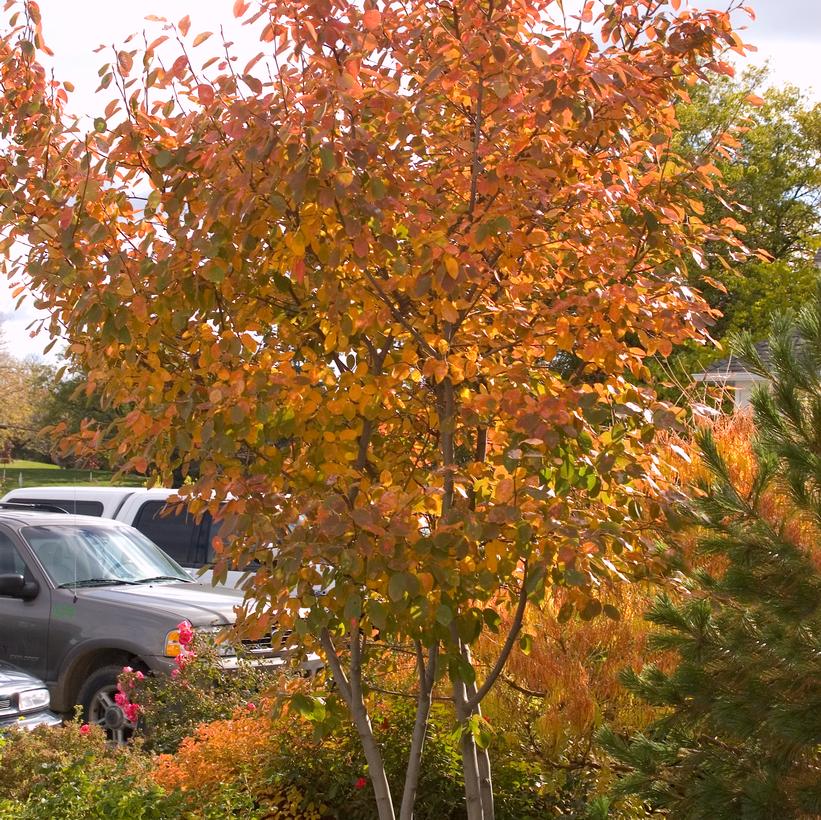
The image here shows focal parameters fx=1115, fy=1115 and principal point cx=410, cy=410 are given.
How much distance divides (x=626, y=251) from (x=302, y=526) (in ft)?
4.50

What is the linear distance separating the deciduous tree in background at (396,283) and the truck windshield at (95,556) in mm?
5225

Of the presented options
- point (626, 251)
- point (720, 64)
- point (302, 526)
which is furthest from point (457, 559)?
point (720, 64)

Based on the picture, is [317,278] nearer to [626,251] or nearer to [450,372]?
[450,372]

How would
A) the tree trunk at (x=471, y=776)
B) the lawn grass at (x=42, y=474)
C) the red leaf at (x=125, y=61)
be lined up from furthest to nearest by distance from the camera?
1. the lawn grass at (x=42, y=474)
2. the tree trunk at (x=471, y=776)
3. the red leaf at (x=125, y=61)

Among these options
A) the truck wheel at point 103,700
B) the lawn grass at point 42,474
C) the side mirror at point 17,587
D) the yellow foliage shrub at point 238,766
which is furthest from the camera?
the lawn grass at point 42,474

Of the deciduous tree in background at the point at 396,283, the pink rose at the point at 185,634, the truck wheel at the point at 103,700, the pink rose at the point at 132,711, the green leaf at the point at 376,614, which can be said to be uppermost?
the deciduous tree in background at the point at 396,283

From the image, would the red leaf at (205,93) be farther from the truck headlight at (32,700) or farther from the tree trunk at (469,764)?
the truck headlight at (32,700)

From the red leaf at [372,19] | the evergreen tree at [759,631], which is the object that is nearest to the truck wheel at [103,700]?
the evergreen tree at [759,631]

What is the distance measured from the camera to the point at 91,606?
8.42 metres

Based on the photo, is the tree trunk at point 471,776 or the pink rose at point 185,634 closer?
the tree trunk at point 471,776

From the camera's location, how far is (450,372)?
3.77m

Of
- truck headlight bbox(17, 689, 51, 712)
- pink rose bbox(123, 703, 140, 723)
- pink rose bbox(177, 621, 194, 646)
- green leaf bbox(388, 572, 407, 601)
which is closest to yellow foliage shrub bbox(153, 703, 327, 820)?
pink rose bbox(123, 703, 140, 723)

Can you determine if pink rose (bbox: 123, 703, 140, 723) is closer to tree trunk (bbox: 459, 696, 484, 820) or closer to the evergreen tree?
tree trunk (bbox: 459, 696, 484, 820)

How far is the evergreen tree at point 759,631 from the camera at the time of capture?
350 centimetres
